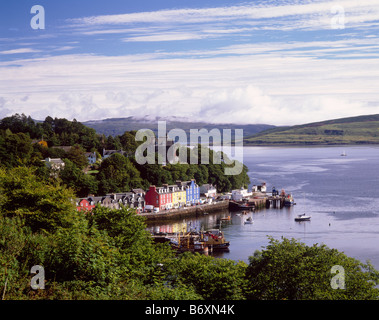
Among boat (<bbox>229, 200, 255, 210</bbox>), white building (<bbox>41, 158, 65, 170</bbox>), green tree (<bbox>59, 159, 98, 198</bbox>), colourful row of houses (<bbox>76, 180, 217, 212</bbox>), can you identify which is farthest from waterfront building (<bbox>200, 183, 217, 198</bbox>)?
white building (<bbox>41, 158, 65, 170</bbox>)

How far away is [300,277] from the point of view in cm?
664

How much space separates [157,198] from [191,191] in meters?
3.18

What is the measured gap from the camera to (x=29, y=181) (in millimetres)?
9852

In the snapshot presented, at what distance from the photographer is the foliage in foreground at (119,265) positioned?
441 centimetres

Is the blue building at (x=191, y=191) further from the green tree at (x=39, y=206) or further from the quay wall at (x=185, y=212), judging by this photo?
the green tree at (x=39, y=206)

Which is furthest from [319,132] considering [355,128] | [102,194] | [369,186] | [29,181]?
[29,181]

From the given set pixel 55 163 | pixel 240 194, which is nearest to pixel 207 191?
pixel 240 194

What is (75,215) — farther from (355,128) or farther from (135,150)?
(355,128)

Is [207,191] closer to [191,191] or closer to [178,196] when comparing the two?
[191,191]

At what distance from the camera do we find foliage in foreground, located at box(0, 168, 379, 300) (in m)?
4.41

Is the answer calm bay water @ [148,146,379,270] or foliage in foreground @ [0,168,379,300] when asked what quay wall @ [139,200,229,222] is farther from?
foliage in foreground @ [0,168,379,300]

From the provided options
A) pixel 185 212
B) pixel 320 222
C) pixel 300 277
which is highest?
pixel 185 212

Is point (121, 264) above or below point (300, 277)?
above

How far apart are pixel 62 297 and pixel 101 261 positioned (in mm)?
642
